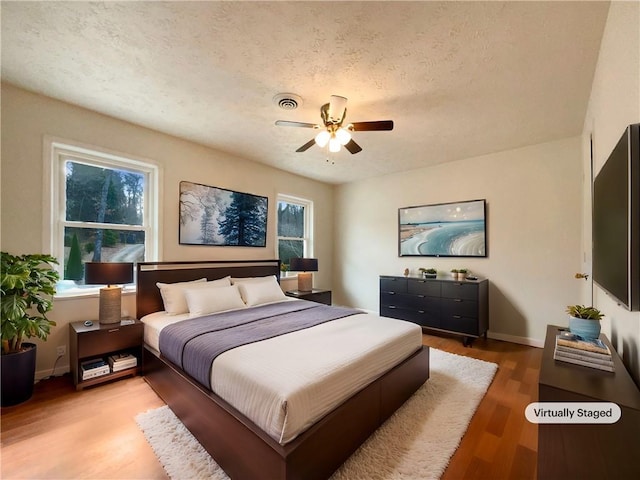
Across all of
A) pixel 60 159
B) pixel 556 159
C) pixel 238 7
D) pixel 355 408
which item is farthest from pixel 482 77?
pixel 60 159

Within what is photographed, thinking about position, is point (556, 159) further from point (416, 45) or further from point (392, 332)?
point (392, 332)

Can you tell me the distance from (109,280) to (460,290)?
163 inches

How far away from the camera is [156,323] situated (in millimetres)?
2773

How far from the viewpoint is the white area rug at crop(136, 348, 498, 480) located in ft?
5.34

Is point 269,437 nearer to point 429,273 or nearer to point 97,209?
point 97,209

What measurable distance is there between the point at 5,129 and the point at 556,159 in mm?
5987

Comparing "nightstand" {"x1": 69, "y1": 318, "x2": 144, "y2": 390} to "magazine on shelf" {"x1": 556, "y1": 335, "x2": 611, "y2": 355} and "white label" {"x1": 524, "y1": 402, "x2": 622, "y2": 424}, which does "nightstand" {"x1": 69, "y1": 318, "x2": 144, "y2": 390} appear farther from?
"magazine on shelf" {"x1": 556, "y1": 335, "x2": 611, "y2": 355}

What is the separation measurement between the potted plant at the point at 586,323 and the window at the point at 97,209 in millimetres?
4033

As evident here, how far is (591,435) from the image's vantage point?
108cm

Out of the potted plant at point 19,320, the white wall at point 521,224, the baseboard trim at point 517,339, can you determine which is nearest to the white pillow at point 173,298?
the potted plant at point 19,320

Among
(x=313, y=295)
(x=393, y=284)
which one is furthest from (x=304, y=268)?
(x=393, y=284)

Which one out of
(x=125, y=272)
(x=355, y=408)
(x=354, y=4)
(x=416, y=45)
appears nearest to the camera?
(x=354, y=4)

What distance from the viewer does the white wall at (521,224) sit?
3.52 meters

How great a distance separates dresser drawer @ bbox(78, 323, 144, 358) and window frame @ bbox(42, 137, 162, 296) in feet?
1.90
